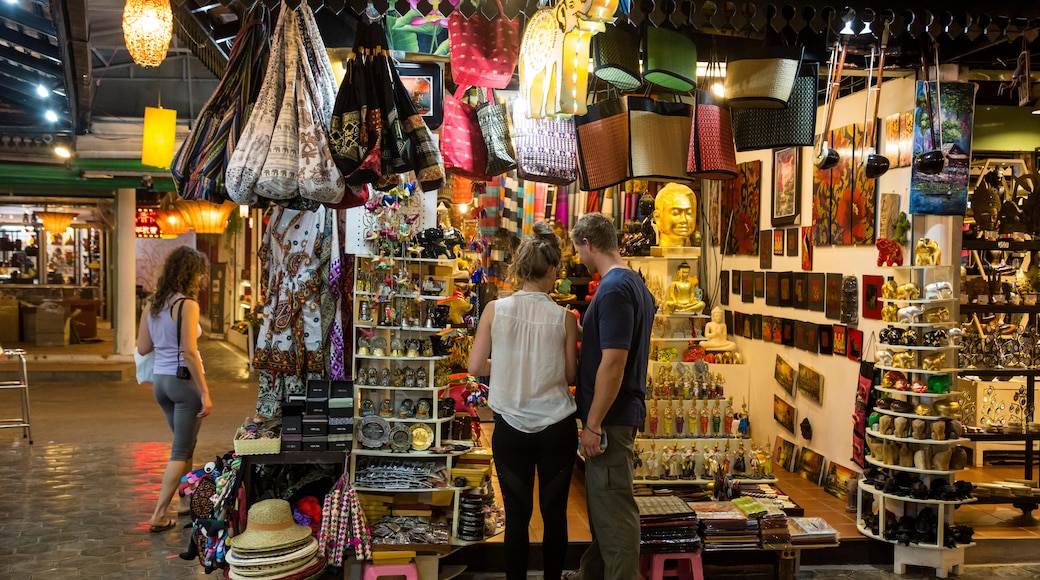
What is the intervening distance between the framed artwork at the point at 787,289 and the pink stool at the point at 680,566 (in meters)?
3.10

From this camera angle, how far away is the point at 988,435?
5.67 metres

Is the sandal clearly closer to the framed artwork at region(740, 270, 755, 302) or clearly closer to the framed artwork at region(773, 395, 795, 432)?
the framed artwork at region(773, 395, 795, 432)

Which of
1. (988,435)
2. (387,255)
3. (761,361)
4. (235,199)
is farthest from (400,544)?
(761,361)

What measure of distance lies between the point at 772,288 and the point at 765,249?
0.34m

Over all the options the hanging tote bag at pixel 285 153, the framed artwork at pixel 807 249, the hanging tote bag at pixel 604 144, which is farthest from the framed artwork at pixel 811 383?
the hanging tote bag at pixel 285 153

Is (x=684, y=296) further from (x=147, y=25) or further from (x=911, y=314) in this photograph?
(x=147, y=25)

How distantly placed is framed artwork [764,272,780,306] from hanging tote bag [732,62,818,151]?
2.86 metres

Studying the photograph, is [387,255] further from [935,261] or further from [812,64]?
[935,261]

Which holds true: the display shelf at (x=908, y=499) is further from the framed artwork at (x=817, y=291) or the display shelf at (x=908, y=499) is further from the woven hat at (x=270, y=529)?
the woven hat at (x=270, y=529)

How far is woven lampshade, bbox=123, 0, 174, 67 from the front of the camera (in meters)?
5.16

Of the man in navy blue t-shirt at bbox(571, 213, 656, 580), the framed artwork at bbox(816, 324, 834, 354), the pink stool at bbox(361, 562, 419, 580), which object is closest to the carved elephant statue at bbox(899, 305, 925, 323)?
the framed artwork at bbox(816, 324, 834, 354)

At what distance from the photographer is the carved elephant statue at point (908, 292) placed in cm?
511

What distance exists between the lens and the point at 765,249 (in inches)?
295

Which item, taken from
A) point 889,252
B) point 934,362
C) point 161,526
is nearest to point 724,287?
point 889,252
